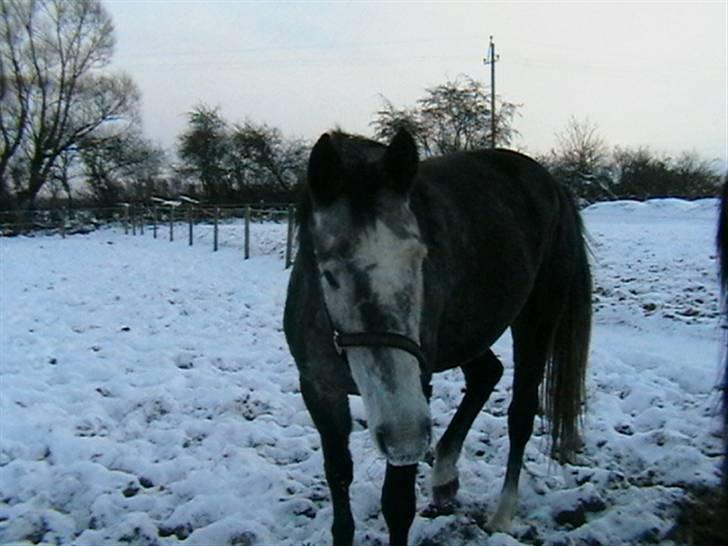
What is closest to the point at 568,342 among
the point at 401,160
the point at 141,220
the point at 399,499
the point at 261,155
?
the point at 399,499

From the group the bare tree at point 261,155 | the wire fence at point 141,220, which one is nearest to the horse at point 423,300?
the wire fence at point 141,220

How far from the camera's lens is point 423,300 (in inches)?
84.2

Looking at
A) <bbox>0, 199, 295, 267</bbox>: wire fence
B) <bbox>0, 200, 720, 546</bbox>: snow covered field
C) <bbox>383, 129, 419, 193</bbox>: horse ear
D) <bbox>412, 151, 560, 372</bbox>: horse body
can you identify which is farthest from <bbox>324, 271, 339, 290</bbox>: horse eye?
<bbox>0, 199, 295, 267</bbox>: wire fence

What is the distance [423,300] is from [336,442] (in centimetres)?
75

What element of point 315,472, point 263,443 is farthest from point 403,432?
point 263,443

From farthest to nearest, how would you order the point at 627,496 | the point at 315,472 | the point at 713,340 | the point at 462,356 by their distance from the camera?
the point at 713,340, the point at 315,472, the point at 627,496, the point at 462,356

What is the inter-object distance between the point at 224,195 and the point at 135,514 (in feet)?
98.2

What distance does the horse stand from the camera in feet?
5.92

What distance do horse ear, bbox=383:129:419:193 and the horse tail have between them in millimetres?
1553

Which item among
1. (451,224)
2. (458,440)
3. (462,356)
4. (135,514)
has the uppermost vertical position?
(451,224)

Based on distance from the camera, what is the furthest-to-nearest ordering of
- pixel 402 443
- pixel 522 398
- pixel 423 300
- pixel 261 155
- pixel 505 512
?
pixel 261 155, pixel 522 398, pixel 505 512, pixel 423 300, pixel 402 443

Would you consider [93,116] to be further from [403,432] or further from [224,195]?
[403,432]

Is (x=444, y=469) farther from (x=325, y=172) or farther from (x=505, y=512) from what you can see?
(x=325, y=172)

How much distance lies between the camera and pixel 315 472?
11.0 feet
